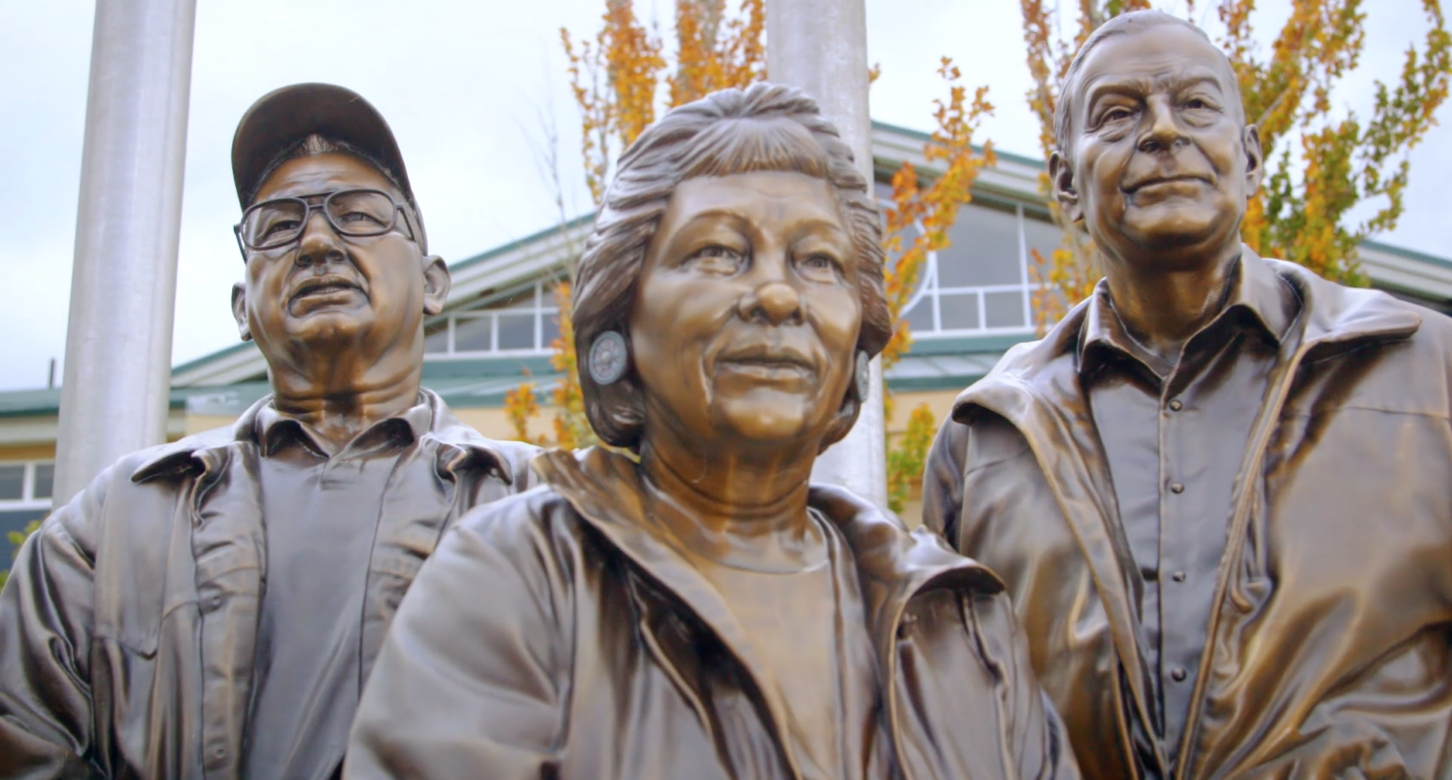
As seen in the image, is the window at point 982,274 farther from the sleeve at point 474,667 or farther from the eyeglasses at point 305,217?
the sleeve at point 474,667

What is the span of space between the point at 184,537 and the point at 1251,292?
205cm

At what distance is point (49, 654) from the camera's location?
2379 mm

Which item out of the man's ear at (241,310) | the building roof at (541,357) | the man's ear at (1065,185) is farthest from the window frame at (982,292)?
the man's ear at (241,310)

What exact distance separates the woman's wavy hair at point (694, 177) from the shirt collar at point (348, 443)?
2.17 ft

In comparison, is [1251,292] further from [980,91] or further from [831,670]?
[980,91]

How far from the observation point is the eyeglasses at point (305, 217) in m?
2.66

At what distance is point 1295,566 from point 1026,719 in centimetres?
77

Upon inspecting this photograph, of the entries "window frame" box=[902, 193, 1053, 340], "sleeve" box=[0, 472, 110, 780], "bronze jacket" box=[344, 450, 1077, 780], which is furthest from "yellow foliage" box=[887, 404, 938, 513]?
"bronze jacket" box=[344, 450, 1077, 780]

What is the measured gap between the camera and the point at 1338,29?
10.3 m

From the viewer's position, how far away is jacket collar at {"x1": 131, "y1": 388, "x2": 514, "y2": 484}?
2.59 meters

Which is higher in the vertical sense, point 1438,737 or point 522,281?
point 522,281

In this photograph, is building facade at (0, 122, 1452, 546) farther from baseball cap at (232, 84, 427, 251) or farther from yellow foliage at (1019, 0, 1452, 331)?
baseball cap at (232, 84, 427, 251)

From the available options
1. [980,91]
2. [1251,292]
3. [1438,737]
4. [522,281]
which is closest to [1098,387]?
[1251,292]

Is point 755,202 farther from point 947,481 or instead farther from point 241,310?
point 241,310
